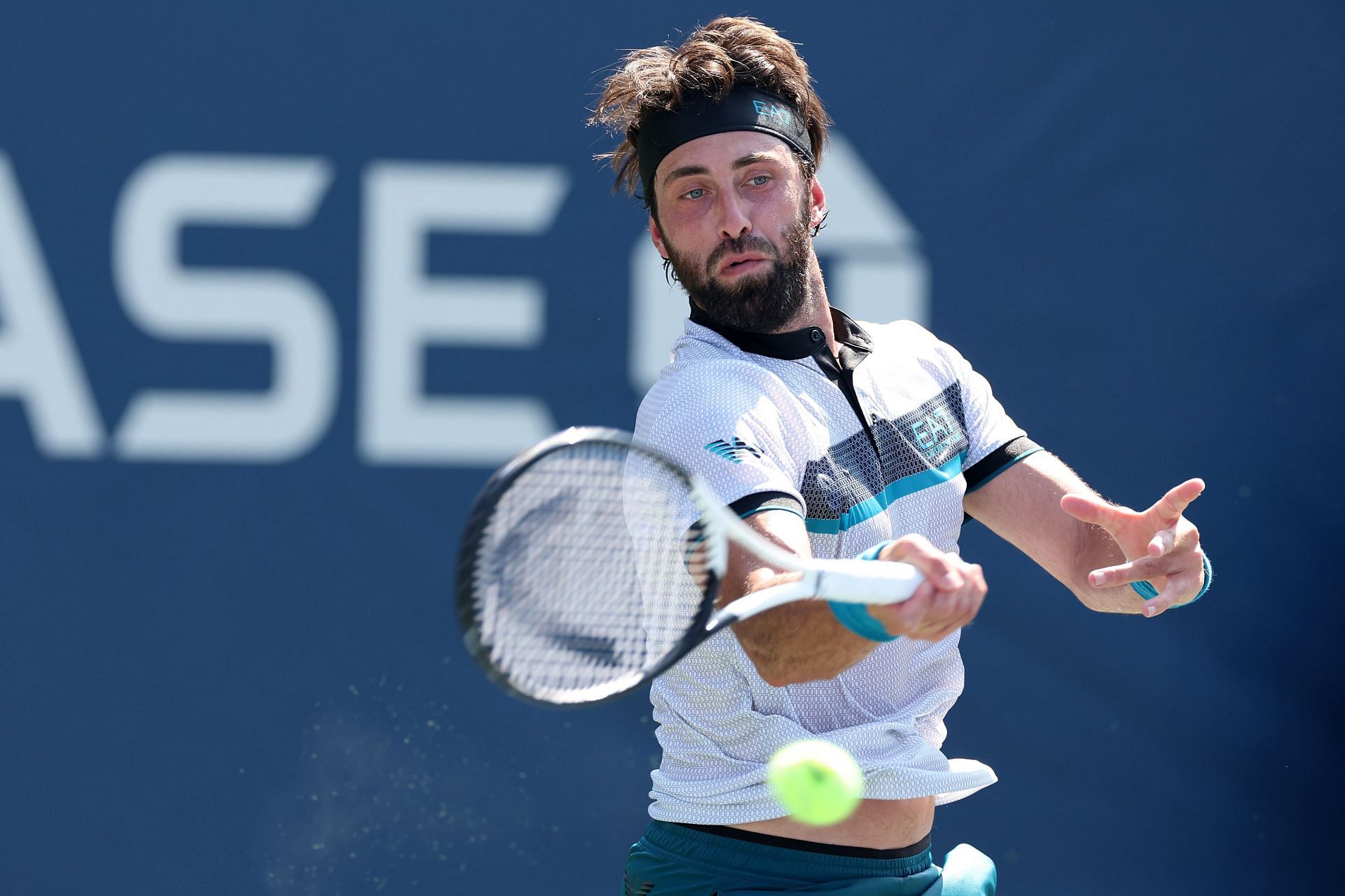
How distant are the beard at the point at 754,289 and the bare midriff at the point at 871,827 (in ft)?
2.22

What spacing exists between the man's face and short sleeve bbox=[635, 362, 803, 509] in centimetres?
16

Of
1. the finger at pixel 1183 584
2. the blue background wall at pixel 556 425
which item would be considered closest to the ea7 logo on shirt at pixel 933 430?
the finger at pixel 1183 584

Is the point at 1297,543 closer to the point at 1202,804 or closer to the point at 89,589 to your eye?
the point at 1202,804

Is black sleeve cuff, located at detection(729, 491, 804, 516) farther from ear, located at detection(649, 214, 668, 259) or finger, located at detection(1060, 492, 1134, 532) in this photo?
ear, located at detection(649, 214, 668, 259)

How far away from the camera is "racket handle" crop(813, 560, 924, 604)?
1.51 m

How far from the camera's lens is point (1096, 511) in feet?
6.61

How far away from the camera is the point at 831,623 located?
164 centimetres

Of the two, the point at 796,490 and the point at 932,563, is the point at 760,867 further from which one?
the point at 932,563

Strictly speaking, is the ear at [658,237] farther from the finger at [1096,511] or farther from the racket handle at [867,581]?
the racket handle at [867,581]

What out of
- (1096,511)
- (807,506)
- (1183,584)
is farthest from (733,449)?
(1183,584)

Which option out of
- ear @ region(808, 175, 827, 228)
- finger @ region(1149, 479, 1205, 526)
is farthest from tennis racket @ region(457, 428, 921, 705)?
ear @ region(808, 175, 827, 228)

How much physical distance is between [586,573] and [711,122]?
75cm

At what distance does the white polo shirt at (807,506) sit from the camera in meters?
1.90

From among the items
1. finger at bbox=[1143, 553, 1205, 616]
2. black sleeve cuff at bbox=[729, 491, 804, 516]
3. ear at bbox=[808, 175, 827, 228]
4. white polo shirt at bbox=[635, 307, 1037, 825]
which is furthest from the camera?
ear at bbox=[808, 175, 827, 228]
